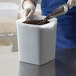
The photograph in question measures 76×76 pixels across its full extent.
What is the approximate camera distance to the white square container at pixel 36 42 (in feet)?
2.56

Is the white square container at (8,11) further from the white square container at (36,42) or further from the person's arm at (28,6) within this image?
the white square container at (36,42)

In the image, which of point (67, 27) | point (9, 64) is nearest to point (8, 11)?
point (67, 27)

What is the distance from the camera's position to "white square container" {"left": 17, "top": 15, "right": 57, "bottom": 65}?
78 centimetres

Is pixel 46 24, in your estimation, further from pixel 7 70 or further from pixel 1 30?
pixel 1 30

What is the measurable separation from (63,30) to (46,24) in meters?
0.34

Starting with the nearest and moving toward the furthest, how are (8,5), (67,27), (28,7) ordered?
(28,7) < (67,27) < (8,5)

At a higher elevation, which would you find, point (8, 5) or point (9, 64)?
point (8, 5)

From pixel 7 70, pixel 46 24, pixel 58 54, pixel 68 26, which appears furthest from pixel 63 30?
pixel 7 70

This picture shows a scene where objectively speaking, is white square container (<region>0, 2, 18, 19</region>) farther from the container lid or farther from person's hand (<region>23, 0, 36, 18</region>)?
person's hand (<region>23, 0, 36, 18</region>)

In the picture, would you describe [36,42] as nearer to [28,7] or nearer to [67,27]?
[28,7]

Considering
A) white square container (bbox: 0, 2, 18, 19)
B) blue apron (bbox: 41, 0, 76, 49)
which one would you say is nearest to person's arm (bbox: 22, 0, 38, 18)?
blue apron (bbox: 41, 0, 76, 49)

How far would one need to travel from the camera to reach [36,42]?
790 mm

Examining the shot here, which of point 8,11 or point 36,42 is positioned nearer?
point 36,42

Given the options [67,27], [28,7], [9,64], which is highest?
[28,7]
